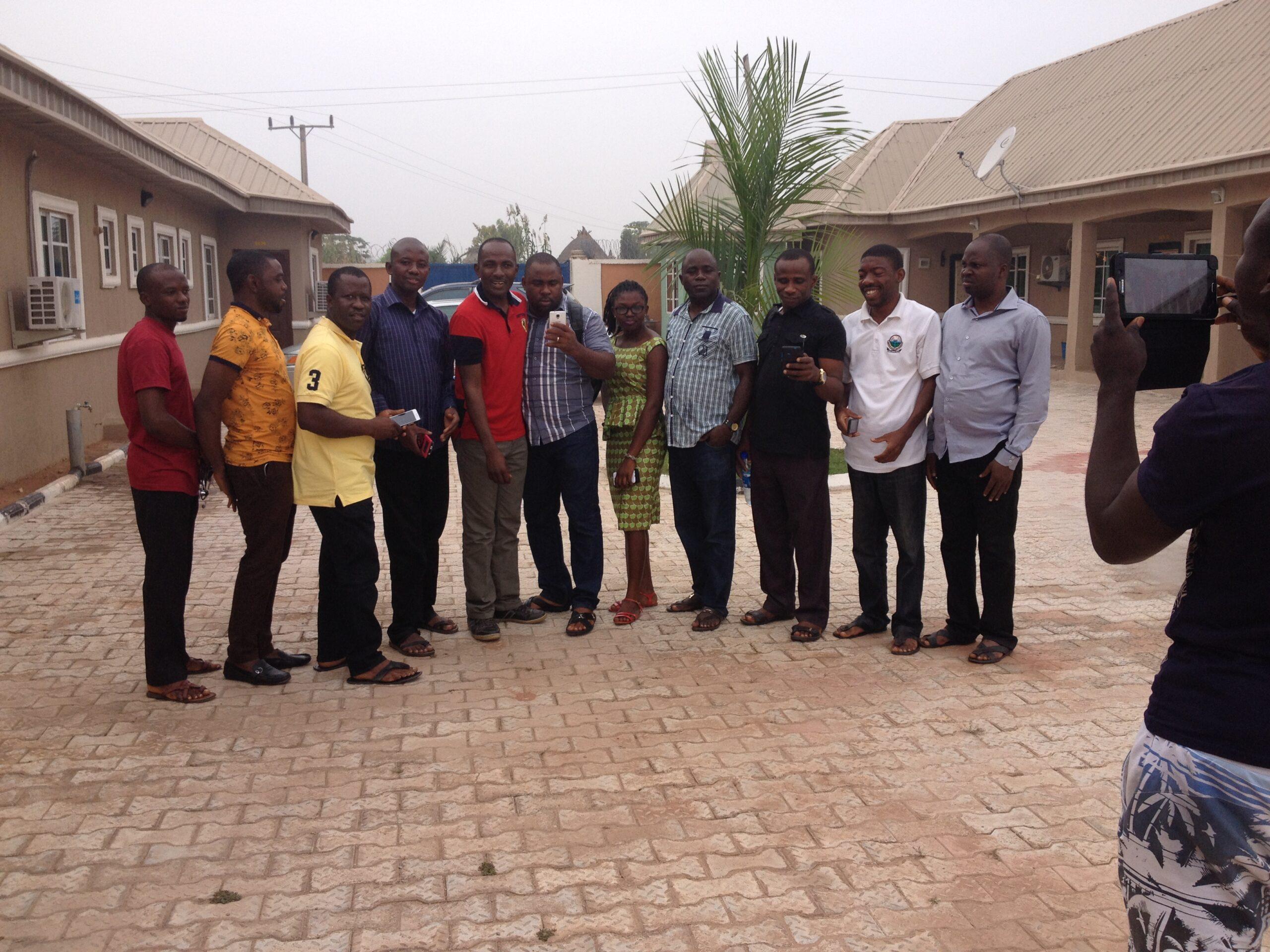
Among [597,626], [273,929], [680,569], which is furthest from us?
[680,569]

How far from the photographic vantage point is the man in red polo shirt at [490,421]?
554 cm

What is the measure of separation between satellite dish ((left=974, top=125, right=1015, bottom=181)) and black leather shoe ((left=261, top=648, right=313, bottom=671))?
15561 mm

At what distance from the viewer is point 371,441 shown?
199 inches

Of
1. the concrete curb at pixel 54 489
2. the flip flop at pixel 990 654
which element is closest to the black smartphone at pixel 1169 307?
the flip flop at pixel 990 654

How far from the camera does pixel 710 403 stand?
5.83 metres

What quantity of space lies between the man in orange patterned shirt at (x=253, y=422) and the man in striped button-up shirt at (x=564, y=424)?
134cm

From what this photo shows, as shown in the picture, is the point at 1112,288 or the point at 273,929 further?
the point at 273,929

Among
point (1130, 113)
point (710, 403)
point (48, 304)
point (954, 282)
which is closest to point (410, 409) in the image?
point (710, 403)

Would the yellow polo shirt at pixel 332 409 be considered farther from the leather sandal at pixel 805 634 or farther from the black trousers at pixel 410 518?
the leather sandal at pixel 805 634

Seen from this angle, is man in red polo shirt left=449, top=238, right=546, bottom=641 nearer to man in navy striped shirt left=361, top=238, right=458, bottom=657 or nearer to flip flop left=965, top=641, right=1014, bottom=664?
man in navy striped shirt left=361, top=238, right=458, bottom=657

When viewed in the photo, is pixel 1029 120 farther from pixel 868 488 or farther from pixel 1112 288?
pixel 1112 288

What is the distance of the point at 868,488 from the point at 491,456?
6.46 ft

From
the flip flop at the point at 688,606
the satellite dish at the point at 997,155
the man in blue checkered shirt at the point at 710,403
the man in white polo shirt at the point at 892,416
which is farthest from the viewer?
the satellite dish at the point at 997,155

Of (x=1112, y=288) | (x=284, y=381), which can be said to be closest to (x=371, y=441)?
(x=284, y=381)
